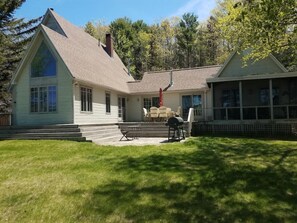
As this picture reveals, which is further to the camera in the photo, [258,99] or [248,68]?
[258,99]

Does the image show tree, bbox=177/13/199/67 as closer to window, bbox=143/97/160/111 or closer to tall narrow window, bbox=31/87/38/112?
window, bbox=143/97/160/111

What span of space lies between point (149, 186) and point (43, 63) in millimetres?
12281

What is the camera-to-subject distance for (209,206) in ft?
17.1

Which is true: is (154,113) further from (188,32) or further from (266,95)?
(188,32)

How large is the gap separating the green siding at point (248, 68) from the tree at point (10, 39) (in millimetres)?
19943

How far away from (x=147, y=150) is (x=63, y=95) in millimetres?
7032

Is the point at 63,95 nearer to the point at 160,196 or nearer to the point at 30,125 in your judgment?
the point at 30,125

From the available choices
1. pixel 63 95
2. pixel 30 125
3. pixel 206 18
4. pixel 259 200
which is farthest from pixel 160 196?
pixel 206 18

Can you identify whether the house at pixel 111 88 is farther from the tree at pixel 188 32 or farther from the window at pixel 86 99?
the tree at pixel 188 32

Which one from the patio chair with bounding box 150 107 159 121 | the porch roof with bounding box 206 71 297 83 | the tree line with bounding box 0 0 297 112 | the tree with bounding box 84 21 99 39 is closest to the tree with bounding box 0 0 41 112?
the tree line with bounding box 0 0 297 112

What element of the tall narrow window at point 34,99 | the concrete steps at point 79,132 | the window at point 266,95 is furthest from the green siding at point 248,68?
the tall narrow window at point 34,99

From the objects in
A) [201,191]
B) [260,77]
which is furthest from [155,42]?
[201,191]

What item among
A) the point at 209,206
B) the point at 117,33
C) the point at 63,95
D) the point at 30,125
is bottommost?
the point at 209,206

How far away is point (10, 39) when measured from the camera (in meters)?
28.3
